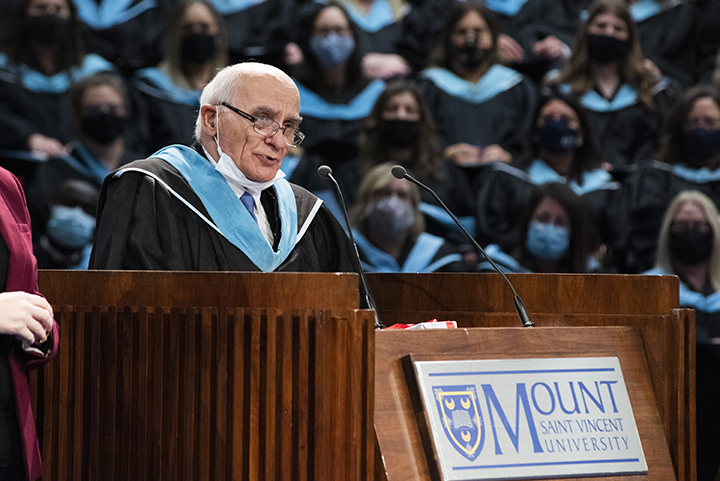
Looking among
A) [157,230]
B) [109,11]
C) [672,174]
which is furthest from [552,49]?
[157,230]

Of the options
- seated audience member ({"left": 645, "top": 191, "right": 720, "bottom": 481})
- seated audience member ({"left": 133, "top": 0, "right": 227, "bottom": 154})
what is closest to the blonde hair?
seated audience member ({"left": 645, "top": 191, "right": 720, "bottom": 481})

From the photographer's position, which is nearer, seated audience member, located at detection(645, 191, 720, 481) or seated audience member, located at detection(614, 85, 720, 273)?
seated audience member, located at detection(645, 191, 720, 481)

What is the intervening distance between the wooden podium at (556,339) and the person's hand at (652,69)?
13.3 ft

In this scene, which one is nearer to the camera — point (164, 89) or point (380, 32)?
point (164, 89)

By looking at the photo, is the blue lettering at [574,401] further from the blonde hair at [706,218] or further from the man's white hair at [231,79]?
the blonde hair at [706,218]

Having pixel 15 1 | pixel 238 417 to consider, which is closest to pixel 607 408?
pixel 238 417

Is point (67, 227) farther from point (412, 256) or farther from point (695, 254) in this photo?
point (695, 254)

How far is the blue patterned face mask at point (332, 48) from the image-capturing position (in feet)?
17.6

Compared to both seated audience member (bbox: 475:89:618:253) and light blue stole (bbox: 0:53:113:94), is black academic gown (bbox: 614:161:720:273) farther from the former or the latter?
light blue stole (bbox: 0:53:113:94)

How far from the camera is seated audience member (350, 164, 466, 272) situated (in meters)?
5.13

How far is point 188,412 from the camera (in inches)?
62.3

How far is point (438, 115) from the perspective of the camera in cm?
551

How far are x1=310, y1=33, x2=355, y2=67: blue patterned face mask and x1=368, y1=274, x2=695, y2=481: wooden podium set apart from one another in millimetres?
3459

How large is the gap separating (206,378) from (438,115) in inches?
163
